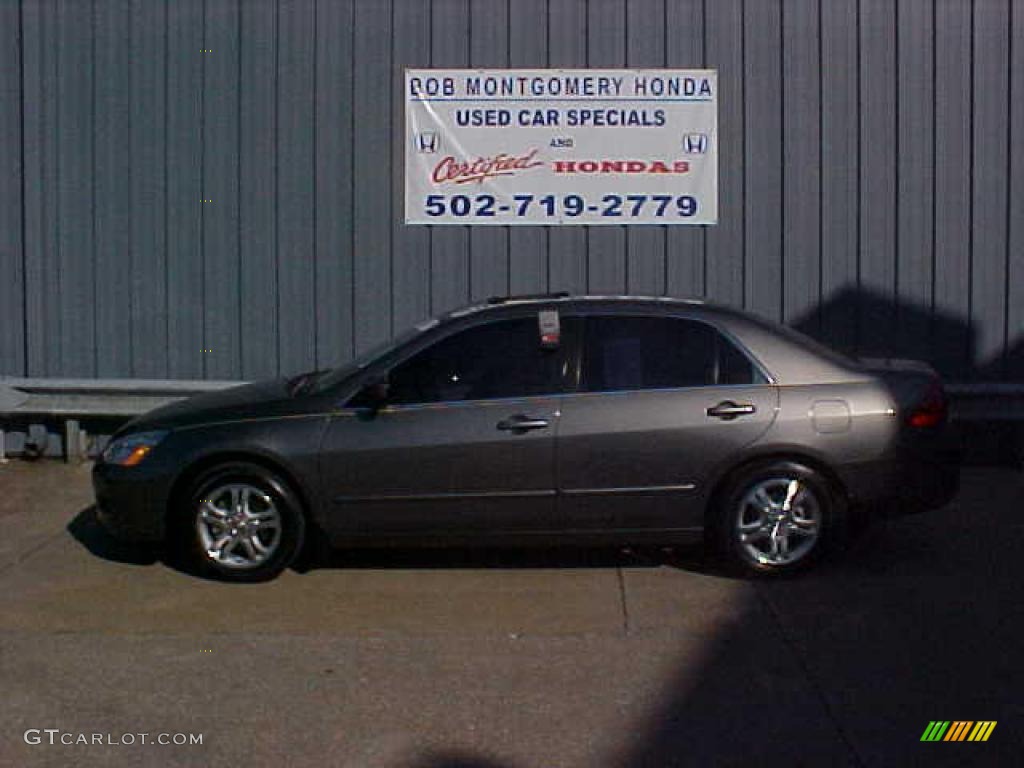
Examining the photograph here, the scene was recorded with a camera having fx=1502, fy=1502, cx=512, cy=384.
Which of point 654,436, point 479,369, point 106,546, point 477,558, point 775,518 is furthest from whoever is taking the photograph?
point 106,546

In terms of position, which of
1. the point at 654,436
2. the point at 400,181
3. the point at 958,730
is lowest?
the point at 958,730

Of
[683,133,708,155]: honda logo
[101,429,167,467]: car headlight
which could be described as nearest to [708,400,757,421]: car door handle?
[101,429,167,467]: car headlight

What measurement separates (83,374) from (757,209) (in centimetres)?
551

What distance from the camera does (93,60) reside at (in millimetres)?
11906

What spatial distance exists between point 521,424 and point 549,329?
0.57 m

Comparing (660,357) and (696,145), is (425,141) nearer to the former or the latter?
(696,145)

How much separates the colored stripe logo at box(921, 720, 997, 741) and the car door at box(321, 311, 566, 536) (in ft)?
8.74

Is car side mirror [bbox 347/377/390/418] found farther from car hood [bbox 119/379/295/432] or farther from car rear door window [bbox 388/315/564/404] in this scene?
car hood [bbox 119/379/295/432]

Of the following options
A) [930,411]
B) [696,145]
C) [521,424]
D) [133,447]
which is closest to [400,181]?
[696,145]

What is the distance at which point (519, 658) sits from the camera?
6891 mm

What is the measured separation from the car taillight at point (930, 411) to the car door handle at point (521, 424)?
1986 millimetres

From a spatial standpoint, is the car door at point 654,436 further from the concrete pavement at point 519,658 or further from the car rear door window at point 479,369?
the concrete pavement at point 519,658

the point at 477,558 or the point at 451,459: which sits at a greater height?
the point at 451,459

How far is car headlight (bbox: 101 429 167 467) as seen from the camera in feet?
27.2
